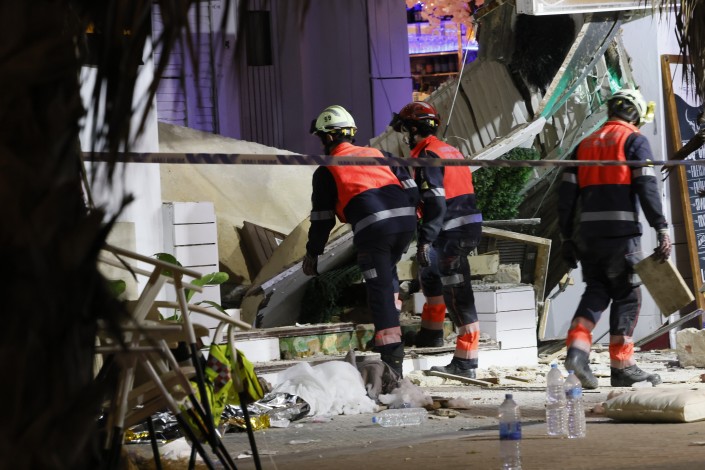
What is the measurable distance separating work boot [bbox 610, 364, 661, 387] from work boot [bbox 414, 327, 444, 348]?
2034mm

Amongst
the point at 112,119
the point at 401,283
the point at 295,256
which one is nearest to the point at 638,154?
the point at 401,283

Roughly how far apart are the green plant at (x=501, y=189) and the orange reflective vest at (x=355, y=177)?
5137 mm

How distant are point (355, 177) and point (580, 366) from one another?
6.99 ft

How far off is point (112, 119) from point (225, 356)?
2.70 metres

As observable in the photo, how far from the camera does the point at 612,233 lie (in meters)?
8.71

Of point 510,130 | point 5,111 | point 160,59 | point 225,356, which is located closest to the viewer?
point 5,111

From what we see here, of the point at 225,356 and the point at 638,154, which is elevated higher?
the point at 638,154

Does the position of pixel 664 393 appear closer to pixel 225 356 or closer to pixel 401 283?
pixel 225 356

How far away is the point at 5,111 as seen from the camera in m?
1.66

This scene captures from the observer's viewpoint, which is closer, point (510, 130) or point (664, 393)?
point (664, 393)

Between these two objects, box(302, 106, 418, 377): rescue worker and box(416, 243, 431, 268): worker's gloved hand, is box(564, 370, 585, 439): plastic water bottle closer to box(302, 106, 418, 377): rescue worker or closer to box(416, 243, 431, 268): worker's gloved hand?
box(302, 106, 418, 377): rescue worker

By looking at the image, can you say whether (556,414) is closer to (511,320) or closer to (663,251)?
(663,251)

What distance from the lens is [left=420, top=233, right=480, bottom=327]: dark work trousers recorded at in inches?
387

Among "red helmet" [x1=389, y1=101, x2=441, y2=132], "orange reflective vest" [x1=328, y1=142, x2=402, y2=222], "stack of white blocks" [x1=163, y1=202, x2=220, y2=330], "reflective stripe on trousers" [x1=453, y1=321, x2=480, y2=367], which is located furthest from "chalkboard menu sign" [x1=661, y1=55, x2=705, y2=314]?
"stack of white blocks" [x1=163, y1=202, x2=220, y2=330]
